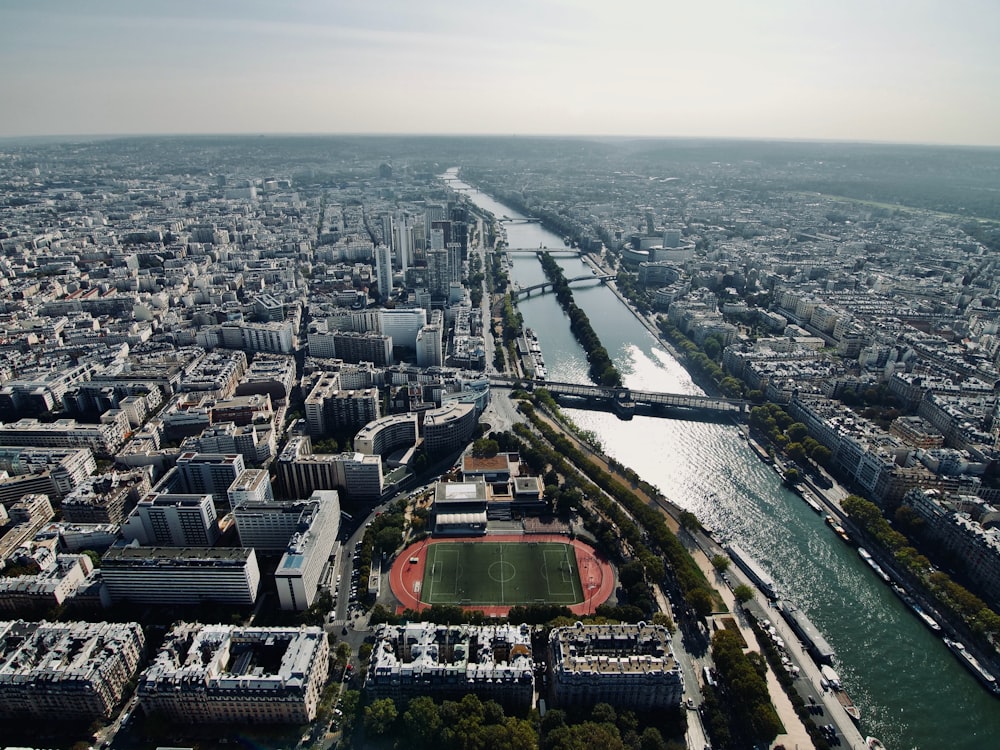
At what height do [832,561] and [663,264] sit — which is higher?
[663,264]

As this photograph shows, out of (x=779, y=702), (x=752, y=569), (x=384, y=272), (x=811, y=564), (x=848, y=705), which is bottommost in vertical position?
(x=811, y=564)

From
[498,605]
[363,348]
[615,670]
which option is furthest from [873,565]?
[363,348]

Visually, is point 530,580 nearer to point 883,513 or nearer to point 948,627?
point 948,627

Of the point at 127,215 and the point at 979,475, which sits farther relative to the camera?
the point at 127,215

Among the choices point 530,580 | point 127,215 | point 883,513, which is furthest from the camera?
point 127,215

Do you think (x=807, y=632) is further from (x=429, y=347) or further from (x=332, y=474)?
(x=429, y=347)

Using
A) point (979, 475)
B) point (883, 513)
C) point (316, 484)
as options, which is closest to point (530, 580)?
point (316, 484)
